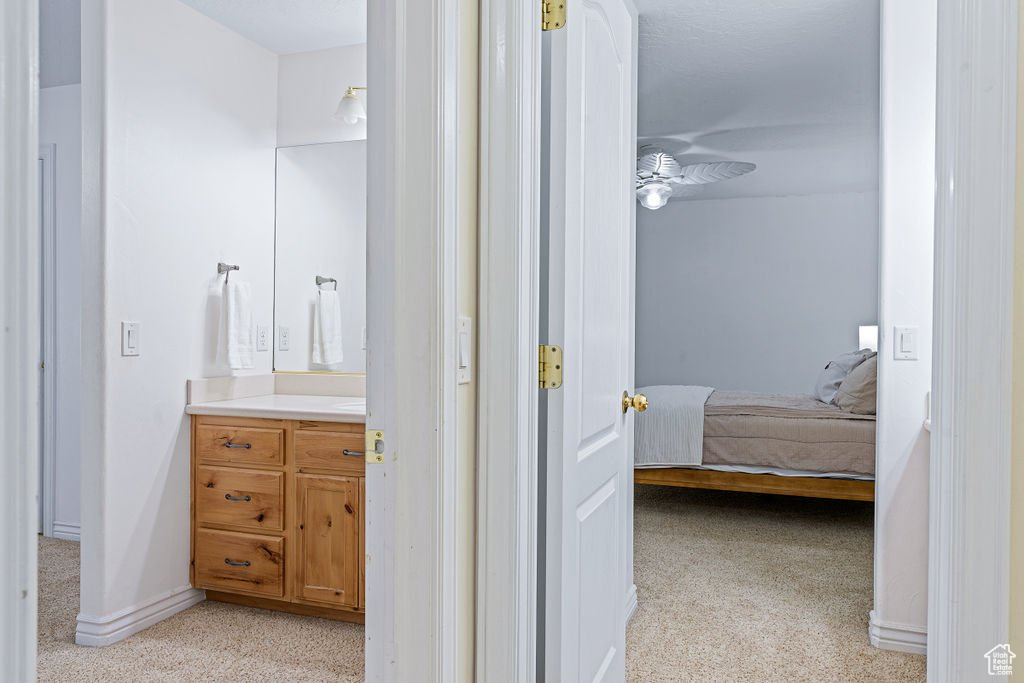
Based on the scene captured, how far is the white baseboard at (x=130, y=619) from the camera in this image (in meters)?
2.57

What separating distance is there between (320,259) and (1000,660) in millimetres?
2997

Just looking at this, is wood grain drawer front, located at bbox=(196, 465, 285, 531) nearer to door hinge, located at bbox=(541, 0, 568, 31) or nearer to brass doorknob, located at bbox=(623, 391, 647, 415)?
brass doorknob, located at bbox=(623, 391, 647, 415)

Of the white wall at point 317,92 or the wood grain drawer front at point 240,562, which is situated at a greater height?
the white wall at point 317,92

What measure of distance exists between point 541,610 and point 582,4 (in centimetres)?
A: 135

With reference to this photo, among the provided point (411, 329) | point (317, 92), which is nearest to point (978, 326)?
point (411, 329)

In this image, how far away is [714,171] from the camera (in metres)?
4.82

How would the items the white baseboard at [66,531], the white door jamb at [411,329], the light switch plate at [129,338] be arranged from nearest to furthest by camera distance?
the white door jamb at [411,329]
the light switch plate at [129,338]
the white baseboard at [66,531]

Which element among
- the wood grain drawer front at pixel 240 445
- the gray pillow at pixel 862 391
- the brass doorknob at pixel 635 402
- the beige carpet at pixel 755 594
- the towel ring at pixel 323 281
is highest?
the towel ring at pixel 323 281

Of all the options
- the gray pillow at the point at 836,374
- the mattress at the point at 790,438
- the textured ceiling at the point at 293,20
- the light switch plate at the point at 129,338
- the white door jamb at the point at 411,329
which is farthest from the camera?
the gray pillow at the point at 836,374

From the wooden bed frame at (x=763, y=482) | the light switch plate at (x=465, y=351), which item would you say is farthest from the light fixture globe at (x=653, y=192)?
the light switch plate at (x=465, y=351)

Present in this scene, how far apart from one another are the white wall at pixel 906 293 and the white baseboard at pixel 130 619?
2664mm

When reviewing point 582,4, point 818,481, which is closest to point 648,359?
point 818,481

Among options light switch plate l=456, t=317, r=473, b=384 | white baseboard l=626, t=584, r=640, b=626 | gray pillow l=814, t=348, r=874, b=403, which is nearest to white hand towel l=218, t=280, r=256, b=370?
white baseboard l=626, t=584, r=640, b=626

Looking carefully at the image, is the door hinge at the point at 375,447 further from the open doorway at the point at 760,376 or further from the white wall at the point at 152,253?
the white wall at the point at 152,253
